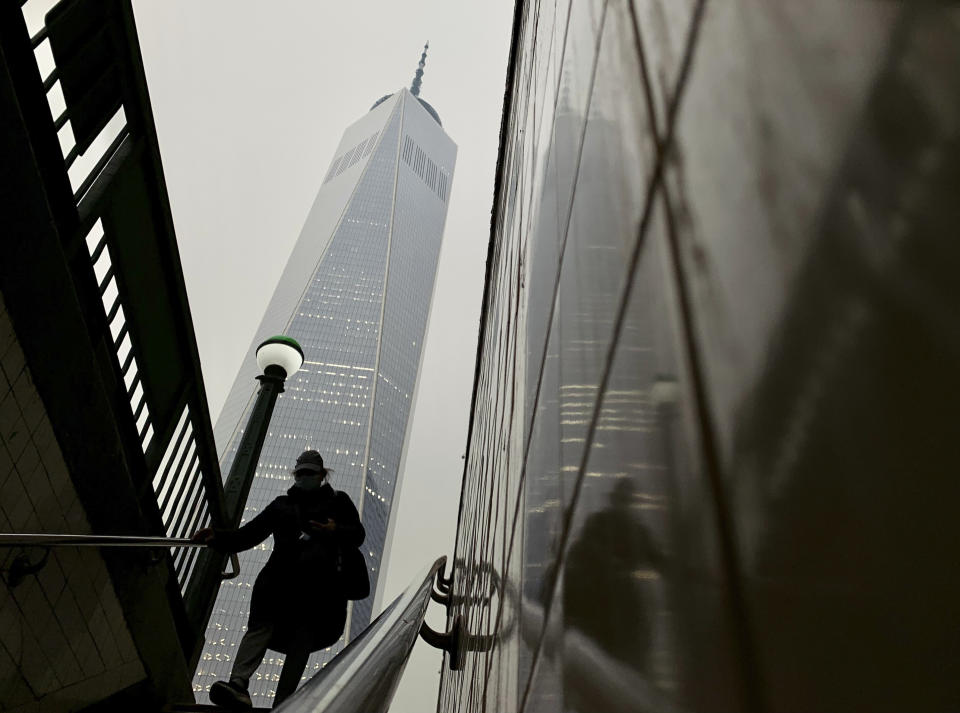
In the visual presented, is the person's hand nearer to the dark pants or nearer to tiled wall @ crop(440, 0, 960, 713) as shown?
the dark pants

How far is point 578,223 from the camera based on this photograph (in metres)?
1.48

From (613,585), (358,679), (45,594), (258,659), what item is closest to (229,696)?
(258,659)

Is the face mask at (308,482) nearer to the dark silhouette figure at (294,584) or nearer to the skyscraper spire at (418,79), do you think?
the dark silhouette figure at (294,584)

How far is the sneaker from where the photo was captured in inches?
131

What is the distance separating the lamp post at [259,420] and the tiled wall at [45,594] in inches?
81.0

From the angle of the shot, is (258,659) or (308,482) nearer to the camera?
(258,659)

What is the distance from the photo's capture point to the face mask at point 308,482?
4.04 metres

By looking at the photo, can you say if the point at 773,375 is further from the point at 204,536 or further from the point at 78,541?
the point at 204,536

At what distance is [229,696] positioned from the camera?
3.35m

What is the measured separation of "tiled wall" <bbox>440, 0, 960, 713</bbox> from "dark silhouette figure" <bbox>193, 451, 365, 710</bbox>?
2763 mm

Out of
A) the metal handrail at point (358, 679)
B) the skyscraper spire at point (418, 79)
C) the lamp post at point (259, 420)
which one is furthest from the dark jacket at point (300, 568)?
the skyscraper spire at point (418, 79)

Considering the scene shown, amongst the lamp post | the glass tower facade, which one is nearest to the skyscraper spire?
the glass tower facade

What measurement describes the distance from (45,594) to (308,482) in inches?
53.0

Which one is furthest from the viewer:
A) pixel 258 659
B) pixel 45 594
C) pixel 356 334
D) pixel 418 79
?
pixel 418 79
